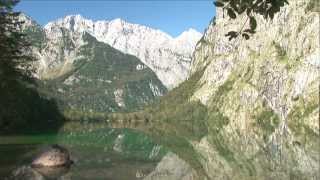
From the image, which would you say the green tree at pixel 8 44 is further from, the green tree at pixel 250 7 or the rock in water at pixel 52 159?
the green tree at pixel 250 7

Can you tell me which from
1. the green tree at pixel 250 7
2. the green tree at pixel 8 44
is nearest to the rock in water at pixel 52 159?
the green tree at pixel 8 44

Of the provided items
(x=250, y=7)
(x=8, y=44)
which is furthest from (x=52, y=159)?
(x=250, y=7)

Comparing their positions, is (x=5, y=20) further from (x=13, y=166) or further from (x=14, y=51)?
(x=13, y=166)

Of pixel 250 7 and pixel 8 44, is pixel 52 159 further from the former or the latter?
pixel 250 7

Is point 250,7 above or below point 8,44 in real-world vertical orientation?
below

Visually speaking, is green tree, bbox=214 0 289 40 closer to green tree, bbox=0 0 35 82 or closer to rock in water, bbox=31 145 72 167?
green tree, bbox=0 0 35 82

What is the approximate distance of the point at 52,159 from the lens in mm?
64875

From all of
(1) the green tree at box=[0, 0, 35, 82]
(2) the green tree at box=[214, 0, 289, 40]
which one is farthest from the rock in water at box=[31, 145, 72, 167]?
(2) the green tree at box=[214, 0, 289, 40]

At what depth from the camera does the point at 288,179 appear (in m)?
56.9

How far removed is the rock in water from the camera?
64.0 meters

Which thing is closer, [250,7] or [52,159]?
[250,7]

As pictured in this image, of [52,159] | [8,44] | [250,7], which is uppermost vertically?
[8,44]

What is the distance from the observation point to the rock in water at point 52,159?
63969 millimetres

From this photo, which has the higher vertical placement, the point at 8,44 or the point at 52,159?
the point at 8,44
